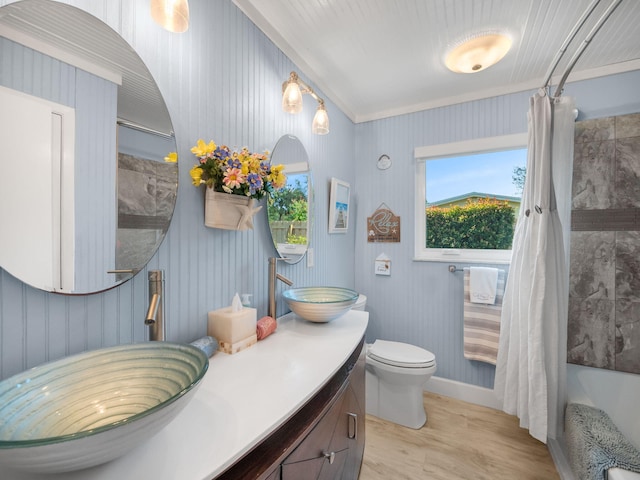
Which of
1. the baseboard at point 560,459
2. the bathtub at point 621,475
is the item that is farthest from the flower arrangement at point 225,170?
the baseboard at point 560,459

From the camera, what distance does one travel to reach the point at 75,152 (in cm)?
78

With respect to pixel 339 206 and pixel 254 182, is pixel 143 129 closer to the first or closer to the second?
pixel 254 182

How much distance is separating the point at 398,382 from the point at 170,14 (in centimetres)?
227

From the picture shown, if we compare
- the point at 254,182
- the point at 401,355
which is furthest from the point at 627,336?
the point at 254,182

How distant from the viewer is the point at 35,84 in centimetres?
71

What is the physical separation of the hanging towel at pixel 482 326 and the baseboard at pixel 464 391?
0.91ft

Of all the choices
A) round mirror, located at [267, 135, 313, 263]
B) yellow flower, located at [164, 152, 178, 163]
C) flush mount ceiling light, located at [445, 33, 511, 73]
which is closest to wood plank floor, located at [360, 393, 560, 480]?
round mirror, located at [267, 135, 313, 263]

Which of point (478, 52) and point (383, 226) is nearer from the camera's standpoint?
point (478, 52)

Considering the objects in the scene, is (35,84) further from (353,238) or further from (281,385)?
(353,238)

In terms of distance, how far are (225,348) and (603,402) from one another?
2.33 meters

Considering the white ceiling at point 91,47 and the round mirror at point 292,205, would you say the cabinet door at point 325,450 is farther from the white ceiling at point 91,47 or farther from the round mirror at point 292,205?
the white ceiling at point 91,47

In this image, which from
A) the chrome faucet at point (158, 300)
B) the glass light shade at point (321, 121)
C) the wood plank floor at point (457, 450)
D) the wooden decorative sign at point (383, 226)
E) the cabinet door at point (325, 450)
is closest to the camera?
the cabinet door at point (325, 450)

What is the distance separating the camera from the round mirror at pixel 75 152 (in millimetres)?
685

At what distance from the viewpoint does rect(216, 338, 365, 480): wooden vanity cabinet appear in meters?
0.67
